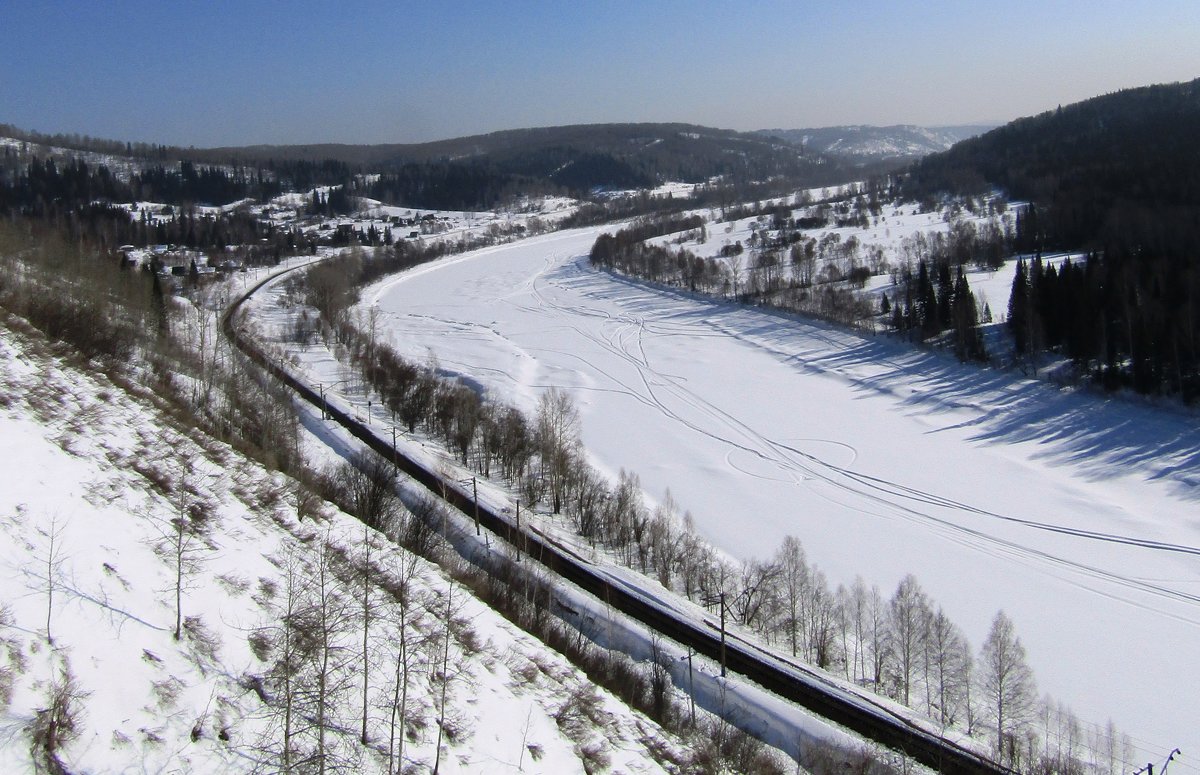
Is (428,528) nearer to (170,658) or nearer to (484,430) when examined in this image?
(484,430)

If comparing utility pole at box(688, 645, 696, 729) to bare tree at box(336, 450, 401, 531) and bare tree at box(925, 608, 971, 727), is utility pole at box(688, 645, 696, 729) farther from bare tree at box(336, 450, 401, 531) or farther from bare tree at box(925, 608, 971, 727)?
bare tree at box(336, 450, 401, 531)

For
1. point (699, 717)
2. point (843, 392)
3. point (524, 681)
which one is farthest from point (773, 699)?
point (843, 392)

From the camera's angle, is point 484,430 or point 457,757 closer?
point 457,757

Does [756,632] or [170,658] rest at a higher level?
[170,658]

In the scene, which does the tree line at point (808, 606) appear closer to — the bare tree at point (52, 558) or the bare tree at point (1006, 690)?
the bare tree at point (1006, 690)

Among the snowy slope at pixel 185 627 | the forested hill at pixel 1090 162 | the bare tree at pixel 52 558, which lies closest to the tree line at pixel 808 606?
the snowy slope at pixel 185 627

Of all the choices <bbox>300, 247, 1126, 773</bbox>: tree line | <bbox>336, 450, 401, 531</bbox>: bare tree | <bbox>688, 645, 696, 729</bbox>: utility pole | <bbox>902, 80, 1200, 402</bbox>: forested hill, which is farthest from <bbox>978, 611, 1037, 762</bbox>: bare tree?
<bbox>902, 80, 1200, 402</bbox>: forested hill

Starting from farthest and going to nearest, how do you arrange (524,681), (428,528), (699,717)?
(428,528) < (699,717) < (524,681)
